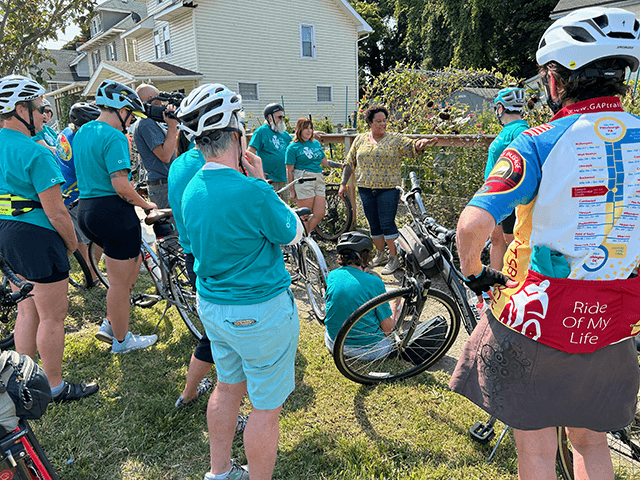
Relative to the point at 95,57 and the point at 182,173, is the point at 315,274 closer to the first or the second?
the point at 182,173

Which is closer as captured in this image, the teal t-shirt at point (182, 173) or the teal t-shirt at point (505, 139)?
the teal t-shirt at point (182, 173)

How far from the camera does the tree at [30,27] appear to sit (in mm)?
8297

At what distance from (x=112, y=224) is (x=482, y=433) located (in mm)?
3049

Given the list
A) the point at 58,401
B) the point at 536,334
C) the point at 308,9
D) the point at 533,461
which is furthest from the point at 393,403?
the point at 308,9

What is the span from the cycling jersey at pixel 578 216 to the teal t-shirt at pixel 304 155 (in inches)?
179

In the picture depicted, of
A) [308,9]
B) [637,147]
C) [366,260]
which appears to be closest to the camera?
[637,147]

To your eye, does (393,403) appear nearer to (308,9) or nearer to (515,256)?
(515,256)

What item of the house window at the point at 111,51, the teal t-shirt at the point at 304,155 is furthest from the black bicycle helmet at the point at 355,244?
the house window at the point at 111,51

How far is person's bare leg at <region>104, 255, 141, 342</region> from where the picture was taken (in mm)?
3480

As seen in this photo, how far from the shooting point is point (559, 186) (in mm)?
1348

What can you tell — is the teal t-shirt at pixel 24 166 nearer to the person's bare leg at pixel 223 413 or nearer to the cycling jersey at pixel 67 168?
the person's bare leg at pixel 223 413

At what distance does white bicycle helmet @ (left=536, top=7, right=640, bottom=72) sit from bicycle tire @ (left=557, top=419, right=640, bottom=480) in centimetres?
179

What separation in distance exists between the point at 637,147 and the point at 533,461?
1.15 m

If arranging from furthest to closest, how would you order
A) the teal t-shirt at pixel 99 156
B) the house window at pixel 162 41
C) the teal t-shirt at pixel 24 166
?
the house window at pixel 162 41
the teal t-shirt at pixel 99 156
the teal t-shirt at pixel 24 166
